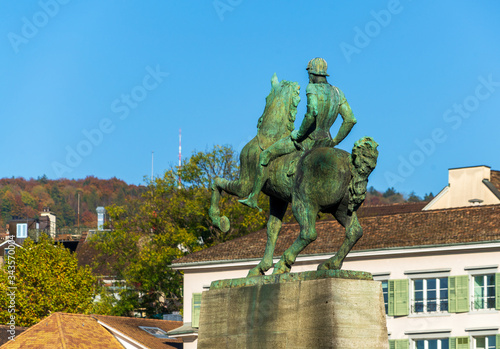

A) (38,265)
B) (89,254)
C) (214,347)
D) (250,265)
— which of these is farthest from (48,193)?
(214,347)

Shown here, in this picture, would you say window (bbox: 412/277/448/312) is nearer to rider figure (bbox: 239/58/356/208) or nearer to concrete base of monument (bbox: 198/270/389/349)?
rider figure (bbox: 239/58/356/208)

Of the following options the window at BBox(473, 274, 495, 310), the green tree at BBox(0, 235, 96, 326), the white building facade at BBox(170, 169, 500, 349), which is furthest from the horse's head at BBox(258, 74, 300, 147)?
the green tree at BBox(0, 235, 96, 326)

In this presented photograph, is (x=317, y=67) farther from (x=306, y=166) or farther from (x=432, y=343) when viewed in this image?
(x=432, y=343)

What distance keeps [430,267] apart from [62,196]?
122 m

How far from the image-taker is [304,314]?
1770 centimetres

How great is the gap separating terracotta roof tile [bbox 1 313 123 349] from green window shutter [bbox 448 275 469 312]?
15.0 metres

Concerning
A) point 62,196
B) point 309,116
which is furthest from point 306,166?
point 62,196

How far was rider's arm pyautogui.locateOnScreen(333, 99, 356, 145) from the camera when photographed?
61.9ft

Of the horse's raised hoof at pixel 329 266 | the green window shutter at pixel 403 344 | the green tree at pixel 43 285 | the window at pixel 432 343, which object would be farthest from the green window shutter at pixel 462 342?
the horse's raised hoof at pixel 329 266

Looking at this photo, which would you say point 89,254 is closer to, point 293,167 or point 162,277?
point 162,277

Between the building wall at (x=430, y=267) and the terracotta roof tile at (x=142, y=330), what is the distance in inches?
325

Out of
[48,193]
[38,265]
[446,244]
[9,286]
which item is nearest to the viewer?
[446,244]

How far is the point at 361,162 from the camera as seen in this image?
18016mm

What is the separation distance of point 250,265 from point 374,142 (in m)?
40.2
